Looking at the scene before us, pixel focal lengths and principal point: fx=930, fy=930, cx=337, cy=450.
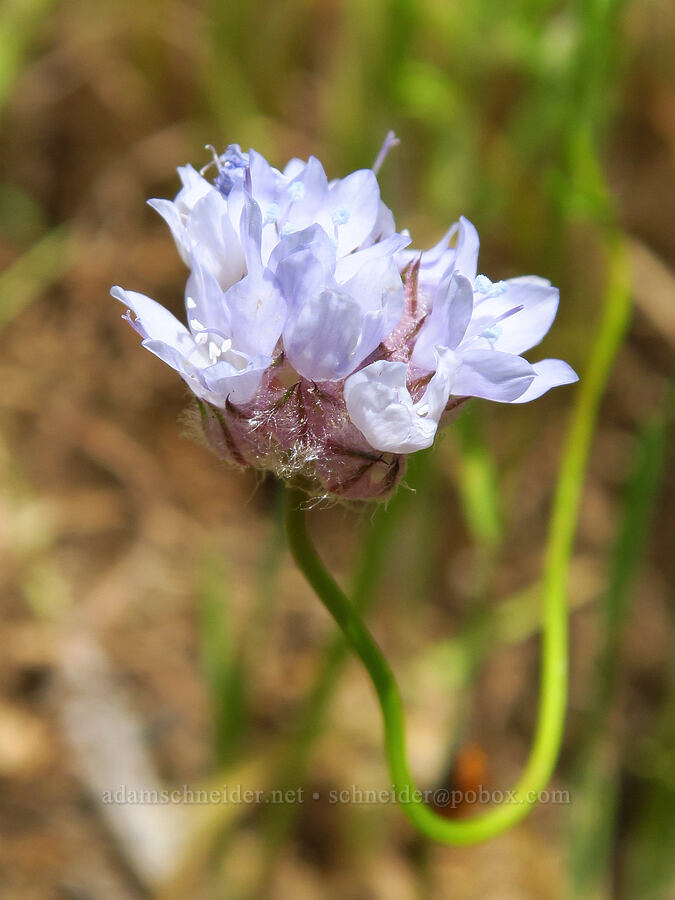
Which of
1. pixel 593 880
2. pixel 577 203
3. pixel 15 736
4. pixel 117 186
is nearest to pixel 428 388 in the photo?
pixel 577 203

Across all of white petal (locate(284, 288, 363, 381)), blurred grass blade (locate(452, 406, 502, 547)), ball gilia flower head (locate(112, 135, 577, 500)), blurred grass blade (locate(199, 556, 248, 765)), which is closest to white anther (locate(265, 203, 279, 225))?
ball gilia flower head (locate(112, 135, 577, 500))

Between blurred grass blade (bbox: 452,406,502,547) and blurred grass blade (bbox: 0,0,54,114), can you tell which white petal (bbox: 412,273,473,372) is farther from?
blurred grass blade (bbox: 0,0,54,114)

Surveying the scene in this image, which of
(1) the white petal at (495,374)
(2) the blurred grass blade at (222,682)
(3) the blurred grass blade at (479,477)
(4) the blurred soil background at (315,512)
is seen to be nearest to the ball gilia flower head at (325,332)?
(1) the white petal at (495,374)

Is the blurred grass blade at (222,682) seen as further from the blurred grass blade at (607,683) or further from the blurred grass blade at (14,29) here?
Answer: the blurred grass blade at (14,29)

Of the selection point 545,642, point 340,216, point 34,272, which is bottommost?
point 545,642

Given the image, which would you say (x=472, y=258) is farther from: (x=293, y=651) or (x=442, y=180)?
(x=293, y=651)

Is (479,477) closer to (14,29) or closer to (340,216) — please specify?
(340,216)

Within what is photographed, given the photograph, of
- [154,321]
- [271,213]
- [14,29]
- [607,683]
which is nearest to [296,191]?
[271,213]

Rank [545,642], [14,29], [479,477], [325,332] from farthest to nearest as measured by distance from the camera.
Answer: [14,29]
[479,477]
[545,642]
[325,332]
